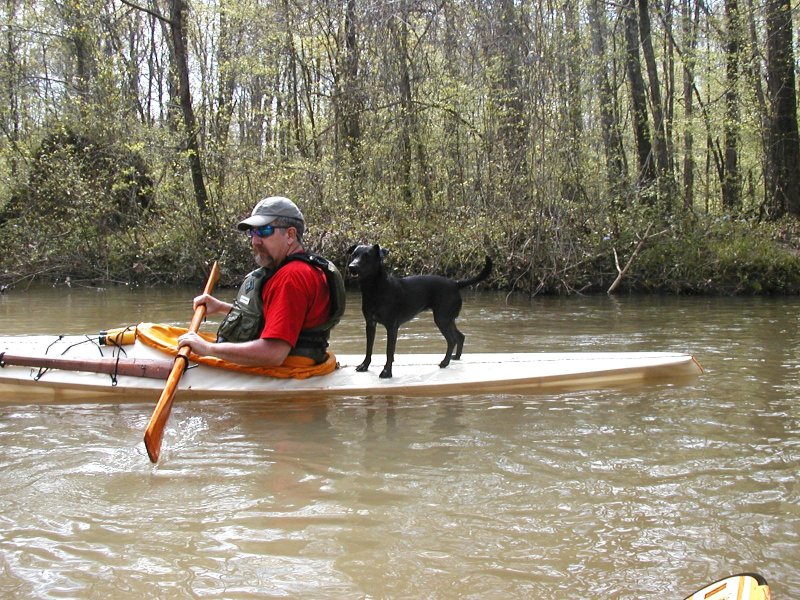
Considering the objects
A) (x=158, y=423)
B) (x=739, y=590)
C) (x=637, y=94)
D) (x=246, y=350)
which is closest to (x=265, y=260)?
(x=246, y=350)

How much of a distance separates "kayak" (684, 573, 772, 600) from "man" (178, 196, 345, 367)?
253 cm

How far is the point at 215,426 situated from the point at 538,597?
237 cm

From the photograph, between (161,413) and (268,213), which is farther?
(268,213)

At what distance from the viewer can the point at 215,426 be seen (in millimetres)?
4074

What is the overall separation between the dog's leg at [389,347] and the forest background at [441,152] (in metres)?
6.61

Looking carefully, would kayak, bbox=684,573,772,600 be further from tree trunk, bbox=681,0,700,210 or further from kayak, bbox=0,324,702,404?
tree trunk, bbox=681,0,700,210

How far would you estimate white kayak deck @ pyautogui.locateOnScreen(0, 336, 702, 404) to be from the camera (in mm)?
4457

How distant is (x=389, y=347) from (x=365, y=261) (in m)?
0.62

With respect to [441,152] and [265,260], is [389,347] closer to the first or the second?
[265,260]

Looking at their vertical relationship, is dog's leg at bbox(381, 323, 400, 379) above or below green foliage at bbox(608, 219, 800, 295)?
below

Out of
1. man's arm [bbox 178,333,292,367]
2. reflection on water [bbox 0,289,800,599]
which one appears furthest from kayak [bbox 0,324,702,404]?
man's arm [bbox 178,333,292,367]

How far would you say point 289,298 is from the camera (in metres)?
3.84

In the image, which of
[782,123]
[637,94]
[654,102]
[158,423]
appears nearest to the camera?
[158,423]

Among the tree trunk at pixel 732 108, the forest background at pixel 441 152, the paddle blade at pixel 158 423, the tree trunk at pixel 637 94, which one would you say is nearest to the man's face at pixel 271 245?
the paddle blade at pixel 158 423
